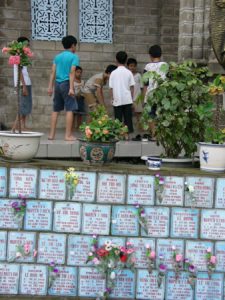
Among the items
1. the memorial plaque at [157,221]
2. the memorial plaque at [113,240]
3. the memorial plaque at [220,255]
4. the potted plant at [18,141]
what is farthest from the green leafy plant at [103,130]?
the memorial plaque at [220,255]

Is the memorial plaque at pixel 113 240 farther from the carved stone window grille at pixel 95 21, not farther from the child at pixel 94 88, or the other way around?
the carved stone window grille at pixel 95 21

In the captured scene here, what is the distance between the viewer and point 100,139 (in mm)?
3686

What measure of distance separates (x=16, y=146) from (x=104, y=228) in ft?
2.78

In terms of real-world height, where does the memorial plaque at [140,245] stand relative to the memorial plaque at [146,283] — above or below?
above

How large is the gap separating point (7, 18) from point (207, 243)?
886 cm

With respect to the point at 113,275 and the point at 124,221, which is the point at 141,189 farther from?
the point at 113,275

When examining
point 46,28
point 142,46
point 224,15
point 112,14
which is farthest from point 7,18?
point 224,15

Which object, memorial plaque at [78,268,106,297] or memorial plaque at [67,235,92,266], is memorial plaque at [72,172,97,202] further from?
memorial plaque at [78,268,106,297]

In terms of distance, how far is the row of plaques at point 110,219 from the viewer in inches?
142

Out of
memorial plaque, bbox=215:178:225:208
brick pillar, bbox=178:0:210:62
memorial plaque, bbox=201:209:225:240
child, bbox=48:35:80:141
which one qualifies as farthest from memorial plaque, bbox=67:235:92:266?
brick pillar, bbox=178:0:210:62

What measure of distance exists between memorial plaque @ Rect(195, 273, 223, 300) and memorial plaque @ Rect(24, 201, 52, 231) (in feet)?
3.70

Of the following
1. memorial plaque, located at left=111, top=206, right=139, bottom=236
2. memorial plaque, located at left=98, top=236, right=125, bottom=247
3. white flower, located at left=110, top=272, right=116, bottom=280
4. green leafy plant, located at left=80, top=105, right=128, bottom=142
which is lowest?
white flower, located at left=110, top=272, right=116, bottom=280

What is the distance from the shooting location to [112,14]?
1157cm

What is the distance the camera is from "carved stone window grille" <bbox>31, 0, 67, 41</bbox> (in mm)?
11273
